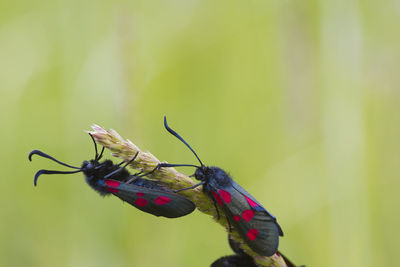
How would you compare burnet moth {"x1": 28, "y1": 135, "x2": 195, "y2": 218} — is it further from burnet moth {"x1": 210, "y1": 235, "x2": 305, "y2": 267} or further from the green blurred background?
the green blurred background

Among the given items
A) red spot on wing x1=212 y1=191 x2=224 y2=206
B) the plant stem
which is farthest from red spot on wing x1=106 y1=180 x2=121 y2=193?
red spot on wing x1=212 y1=191 x2=224 y2=206

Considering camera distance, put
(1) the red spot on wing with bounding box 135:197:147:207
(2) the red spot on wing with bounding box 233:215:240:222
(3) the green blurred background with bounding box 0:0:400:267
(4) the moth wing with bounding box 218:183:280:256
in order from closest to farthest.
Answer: (4) the moth wing with bounding box 218:183:280:256 → (2) the red spot on wing with bounding box 233:215:240:222 → (1) the red spot on wing with bounding box 135:197:147:207 → (3) the green blurred background with bounding box 0:0:400:267

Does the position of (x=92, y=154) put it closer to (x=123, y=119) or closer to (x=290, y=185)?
(x=123, y=119)

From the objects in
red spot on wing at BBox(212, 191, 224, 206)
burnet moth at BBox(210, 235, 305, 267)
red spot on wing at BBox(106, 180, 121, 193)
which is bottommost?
burnet moth at BBox(210, 235, 305, 267)

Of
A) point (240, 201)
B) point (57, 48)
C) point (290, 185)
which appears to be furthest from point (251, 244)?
point (57, 48)

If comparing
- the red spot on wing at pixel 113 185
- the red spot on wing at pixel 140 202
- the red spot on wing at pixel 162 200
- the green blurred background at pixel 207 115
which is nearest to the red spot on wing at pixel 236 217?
the red spot on wing at pixel 162 200

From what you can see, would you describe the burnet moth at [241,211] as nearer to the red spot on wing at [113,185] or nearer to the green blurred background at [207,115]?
the red spot on wing at [113,185]
